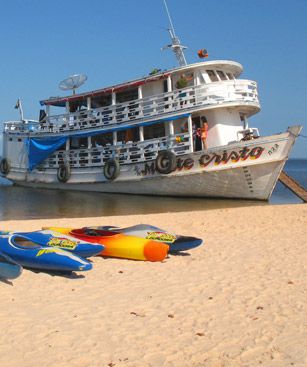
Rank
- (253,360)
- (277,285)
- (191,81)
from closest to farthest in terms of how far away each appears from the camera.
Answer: (253,360) → (277,285) → (191,81)

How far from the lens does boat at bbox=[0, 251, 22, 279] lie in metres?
6.41

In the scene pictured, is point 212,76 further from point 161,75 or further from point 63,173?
point 63,173

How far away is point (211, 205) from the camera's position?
17734 millimetres

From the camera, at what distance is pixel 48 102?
2466 centimetres

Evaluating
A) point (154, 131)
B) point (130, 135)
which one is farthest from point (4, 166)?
point (154, 131)

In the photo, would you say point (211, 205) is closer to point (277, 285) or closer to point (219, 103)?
point (219, 103)

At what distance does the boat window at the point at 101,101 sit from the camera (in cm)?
2292

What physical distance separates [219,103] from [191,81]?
2.06m

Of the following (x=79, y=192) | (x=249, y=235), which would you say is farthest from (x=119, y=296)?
(x=79, y=192)

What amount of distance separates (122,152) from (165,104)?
3.36 metres

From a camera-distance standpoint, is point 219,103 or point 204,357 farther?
point 219,103

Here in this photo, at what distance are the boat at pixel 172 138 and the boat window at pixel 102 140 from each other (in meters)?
0.06

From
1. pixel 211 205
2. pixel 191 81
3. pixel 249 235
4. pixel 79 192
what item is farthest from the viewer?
pixel 79 192

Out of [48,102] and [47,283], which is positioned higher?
[48,102]
